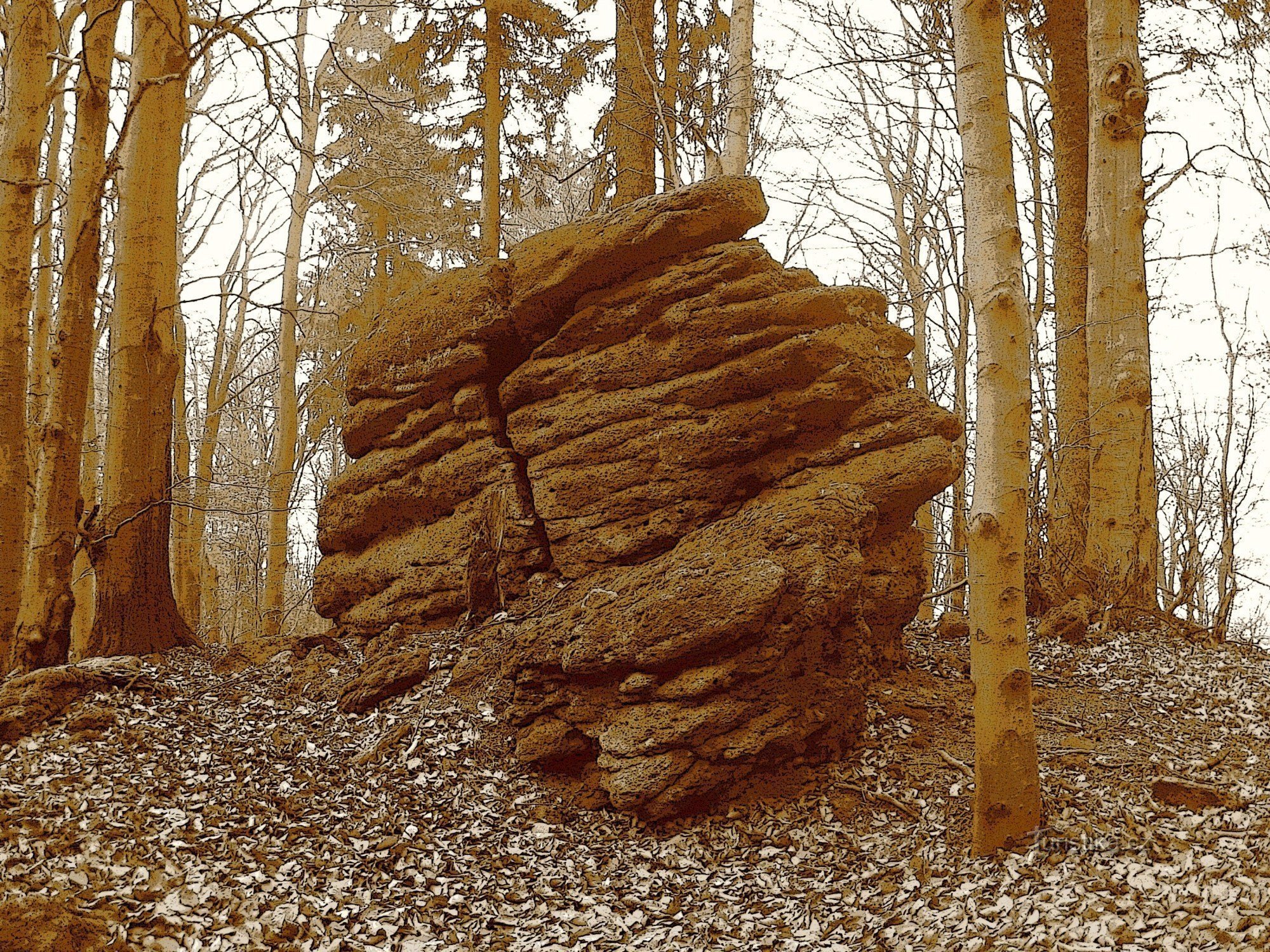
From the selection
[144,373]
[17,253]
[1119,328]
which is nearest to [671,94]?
[1119,328]

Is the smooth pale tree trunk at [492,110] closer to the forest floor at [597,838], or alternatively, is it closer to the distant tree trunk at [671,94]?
the distant tree trunk at [671,94]

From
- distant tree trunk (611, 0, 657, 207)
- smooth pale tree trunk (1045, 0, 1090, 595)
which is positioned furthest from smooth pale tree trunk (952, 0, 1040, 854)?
distant tree trunk (611, 0, 657, 207)

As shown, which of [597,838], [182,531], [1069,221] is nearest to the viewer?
[597,838]

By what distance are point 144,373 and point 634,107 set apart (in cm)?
659

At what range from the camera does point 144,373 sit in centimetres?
779

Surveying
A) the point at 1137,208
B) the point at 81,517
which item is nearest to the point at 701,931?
the point at 81,517

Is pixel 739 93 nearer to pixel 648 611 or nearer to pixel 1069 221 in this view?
pixel 1069 221

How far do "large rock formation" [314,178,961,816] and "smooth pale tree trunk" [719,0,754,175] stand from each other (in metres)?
1.97

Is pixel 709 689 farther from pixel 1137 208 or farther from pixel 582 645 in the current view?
pixel 1137 208

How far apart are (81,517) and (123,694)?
A: 4.90ft

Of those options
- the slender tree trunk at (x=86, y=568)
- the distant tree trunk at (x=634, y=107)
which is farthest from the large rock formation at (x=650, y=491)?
the distant tree trunk at (x=634, y=107)

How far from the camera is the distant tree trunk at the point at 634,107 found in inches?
441

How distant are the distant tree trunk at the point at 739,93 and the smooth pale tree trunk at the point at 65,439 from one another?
5.41m

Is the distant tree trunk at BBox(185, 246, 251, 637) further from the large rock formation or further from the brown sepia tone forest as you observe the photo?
the large rock formation
